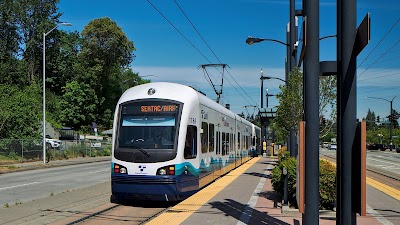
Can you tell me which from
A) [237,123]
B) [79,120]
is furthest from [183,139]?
[79,120]

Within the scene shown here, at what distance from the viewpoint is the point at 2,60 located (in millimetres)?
68625

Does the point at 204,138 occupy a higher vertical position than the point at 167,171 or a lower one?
higher

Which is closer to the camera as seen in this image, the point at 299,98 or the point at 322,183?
the point at 322,183

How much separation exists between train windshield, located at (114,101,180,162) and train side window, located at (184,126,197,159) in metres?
0.50

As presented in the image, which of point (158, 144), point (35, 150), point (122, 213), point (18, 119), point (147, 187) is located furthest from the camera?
point (18, 119)

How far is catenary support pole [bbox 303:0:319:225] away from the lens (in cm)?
564

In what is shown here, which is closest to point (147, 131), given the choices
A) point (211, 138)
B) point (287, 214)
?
point (211, 138)

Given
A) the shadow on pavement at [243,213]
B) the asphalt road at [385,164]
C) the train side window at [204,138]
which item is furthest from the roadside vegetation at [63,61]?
the shadow on pavement at [243,213]

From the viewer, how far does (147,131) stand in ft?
40.9

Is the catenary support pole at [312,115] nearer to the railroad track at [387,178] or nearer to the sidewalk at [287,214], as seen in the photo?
the sidewalk at [287,214]

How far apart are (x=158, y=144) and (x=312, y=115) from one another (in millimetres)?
6917

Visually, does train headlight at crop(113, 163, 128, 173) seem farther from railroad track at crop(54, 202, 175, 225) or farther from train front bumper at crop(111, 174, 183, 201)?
railroad track at crop(54, 202, 175, 225)

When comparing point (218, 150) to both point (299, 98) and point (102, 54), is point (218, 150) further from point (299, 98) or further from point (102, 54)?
point (102, 54)

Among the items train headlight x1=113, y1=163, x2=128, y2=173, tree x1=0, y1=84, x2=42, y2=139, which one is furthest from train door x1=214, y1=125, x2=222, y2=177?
tree x1=0, y1=84, x2=42, y2=139
